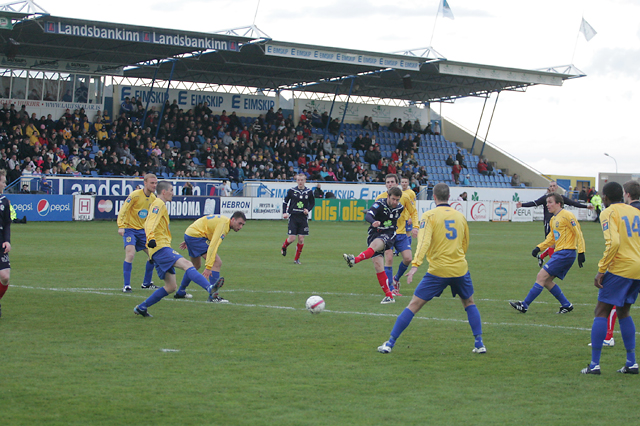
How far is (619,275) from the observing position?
6.95 meters

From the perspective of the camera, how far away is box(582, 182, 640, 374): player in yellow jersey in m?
6.93

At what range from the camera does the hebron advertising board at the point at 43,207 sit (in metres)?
28.3

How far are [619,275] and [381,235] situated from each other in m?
5.41

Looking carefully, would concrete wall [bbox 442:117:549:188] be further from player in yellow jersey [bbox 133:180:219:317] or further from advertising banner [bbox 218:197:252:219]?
player in yellow jersey [bbox 133:180:219:317]

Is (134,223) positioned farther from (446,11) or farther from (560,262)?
(446,11)

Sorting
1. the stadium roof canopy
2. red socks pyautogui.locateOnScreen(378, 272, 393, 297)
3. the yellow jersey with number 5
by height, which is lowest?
red socks pyautogui.locateOnScreen(378, 272, 393, 297)

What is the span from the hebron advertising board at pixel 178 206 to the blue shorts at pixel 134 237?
18028mm

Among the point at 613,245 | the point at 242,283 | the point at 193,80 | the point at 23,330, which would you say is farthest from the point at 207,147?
the point at 613,245

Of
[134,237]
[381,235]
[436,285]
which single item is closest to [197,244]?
[134,237]

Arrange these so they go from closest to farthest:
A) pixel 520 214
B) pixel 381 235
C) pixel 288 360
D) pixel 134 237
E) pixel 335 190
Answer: pixel 288 360
pixel 381 235
pixel 134 237
pixel 335 190
pixel 520 214

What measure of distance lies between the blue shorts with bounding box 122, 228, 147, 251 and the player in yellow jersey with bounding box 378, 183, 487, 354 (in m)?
6.21

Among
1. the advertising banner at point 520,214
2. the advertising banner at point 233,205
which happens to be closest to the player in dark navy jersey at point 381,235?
the advertising banner at point 233,205

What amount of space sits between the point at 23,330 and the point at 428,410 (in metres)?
5.44

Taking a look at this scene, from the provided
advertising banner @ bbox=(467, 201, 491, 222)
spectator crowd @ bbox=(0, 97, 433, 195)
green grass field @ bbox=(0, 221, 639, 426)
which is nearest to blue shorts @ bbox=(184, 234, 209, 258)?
green grass field @ bbox=(0, 221, 639, 426)
